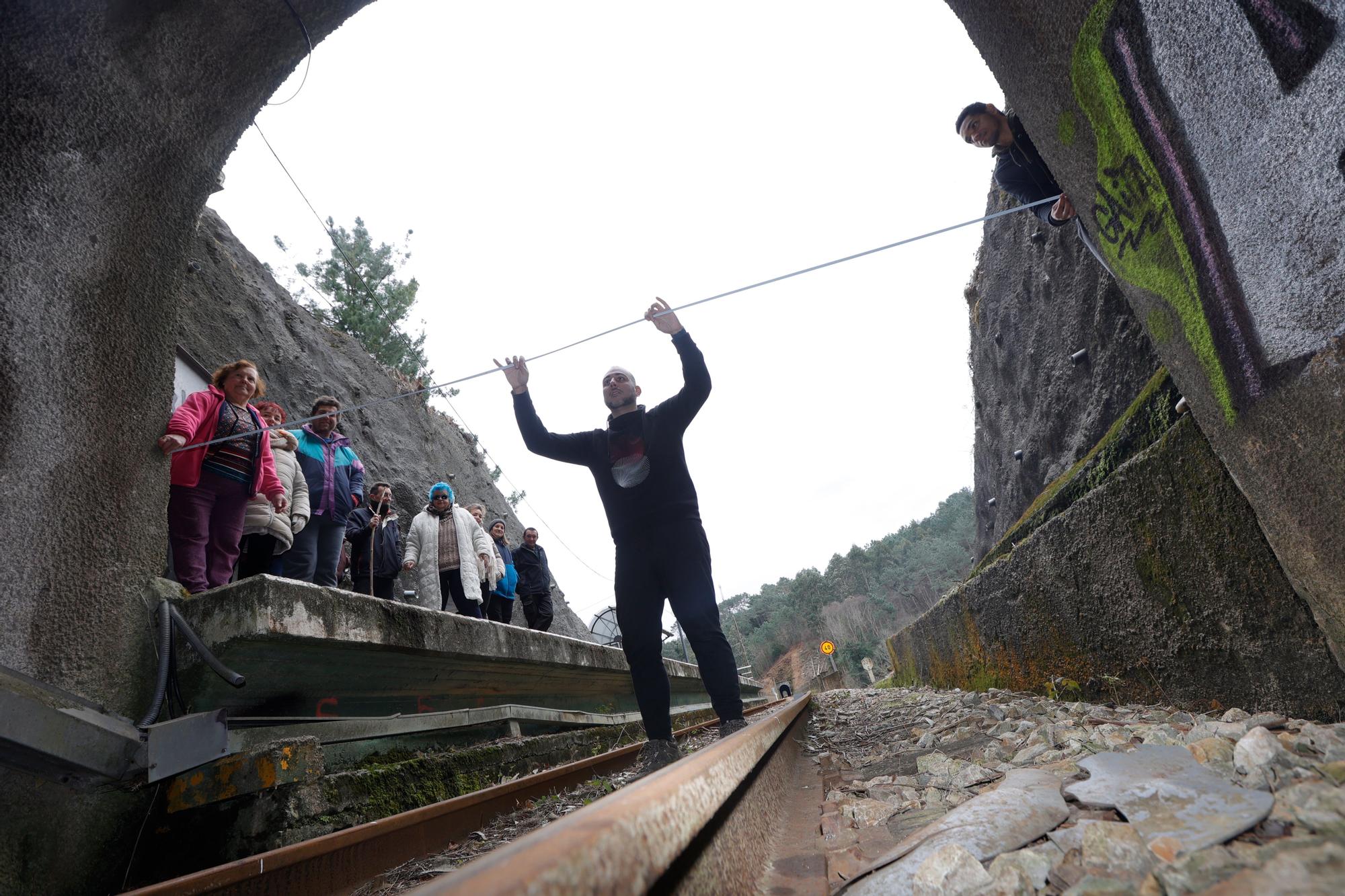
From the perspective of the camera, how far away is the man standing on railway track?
3.39m

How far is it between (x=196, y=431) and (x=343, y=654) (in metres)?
1.44

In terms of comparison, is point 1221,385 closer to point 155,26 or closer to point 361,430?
point 155,26

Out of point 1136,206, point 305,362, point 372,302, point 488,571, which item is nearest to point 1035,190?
point 1136,206

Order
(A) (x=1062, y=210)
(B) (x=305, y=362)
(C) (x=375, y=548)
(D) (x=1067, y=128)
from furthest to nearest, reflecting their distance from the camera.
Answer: (B) (x=305, y=362) → (C) (x=375, y=548) → (A) (x=1062, y=210) → (D) (x=1067, y=128)

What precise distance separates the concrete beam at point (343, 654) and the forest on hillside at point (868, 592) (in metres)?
52.1

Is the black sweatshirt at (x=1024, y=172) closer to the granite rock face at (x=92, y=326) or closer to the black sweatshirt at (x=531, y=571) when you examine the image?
the granite rock face at (x=92, y=326)

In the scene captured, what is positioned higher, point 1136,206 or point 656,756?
point 1136,206

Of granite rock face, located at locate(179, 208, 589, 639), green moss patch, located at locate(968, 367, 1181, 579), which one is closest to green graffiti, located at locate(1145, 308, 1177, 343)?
green moss patch, located at locate(968, 367, 1181, 579)

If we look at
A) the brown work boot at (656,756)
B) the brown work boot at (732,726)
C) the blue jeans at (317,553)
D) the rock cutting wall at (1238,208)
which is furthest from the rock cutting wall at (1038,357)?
the blue jeans at (317,553)

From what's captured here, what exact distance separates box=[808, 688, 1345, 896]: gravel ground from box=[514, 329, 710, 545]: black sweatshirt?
159 centimetres

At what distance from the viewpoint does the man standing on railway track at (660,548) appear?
3.39 m

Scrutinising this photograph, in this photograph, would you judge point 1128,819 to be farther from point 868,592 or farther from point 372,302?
point 868,592

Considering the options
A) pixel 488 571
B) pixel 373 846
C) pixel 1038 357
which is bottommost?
pixel 373 846

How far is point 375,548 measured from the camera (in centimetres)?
753
